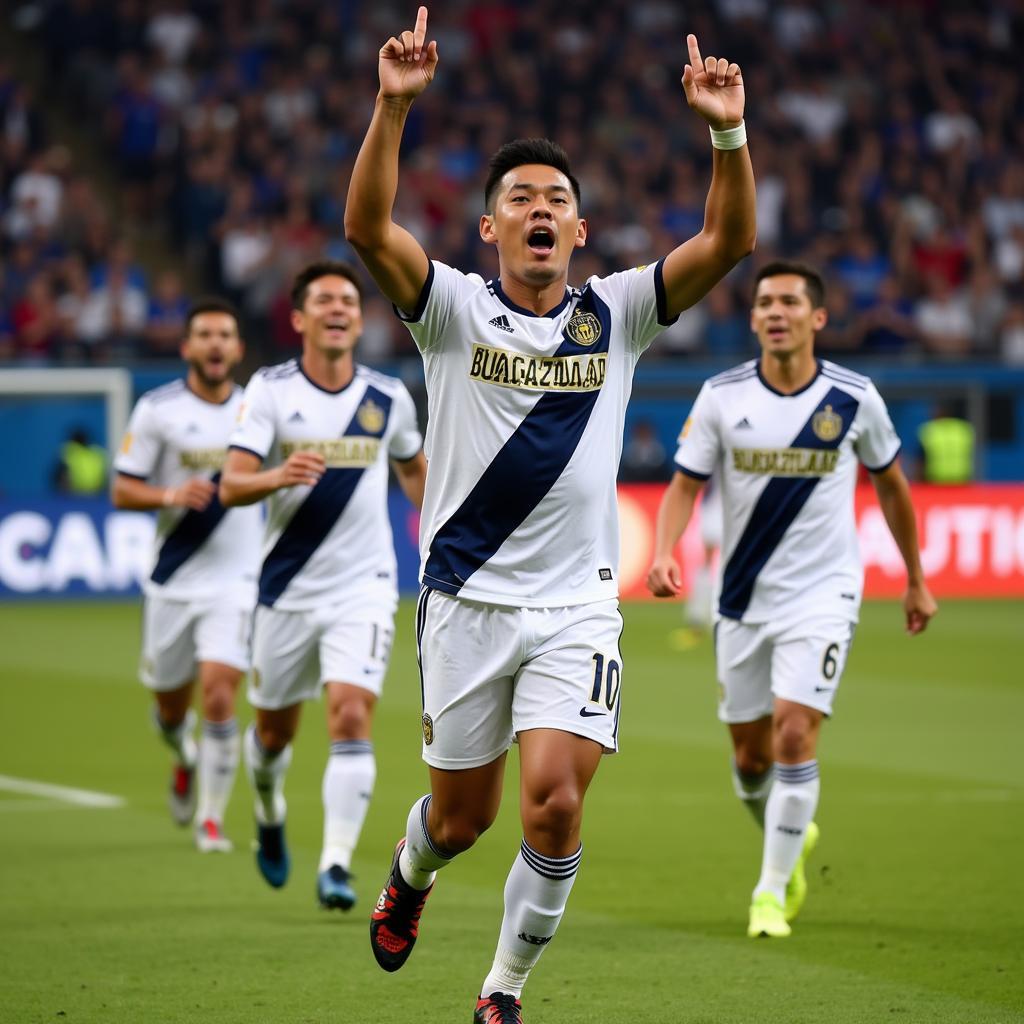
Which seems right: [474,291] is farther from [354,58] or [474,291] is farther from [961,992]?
[354,58]

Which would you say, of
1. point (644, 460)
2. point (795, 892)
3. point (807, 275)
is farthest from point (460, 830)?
point (644, 460)

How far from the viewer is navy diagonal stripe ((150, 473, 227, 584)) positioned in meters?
9.88

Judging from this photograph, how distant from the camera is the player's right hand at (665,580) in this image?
Result: 23.6 ft

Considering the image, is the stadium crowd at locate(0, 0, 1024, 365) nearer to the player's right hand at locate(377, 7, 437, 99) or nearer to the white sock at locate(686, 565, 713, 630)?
the white sock at locate(686, 565, 713, 630)

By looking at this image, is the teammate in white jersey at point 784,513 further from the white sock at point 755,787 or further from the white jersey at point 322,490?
the white jersey at point 322,490

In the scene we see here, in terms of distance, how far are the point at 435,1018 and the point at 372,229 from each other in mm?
2511

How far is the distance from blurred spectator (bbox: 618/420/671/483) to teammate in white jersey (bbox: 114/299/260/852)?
43.5 feet

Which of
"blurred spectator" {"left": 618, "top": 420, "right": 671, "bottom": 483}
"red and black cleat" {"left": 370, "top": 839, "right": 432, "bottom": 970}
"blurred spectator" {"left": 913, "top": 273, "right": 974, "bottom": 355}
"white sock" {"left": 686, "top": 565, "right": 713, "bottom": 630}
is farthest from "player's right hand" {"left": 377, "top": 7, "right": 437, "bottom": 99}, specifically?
"blurred spectator" {"left": 913, "top": 273, "right": 974, "bottom": 355}

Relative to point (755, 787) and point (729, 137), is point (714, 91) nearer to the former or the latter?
point (729, 137)

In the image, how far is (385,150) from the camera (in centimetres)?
505

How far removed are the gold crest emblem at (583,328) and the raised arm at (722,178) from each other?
323mm

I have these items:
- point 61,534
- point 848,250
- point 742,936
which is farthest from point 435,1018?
point 848,250

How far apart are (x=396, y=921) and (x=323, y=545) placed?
2.58 metres

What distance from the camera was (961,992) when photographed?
6328 mm
